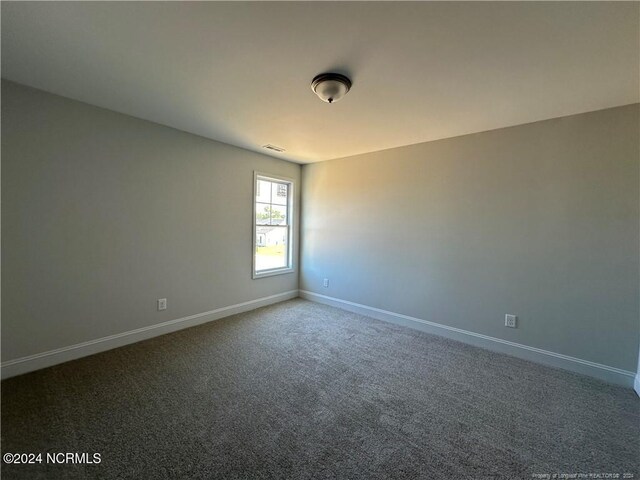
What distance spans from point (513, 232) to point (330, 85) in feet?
7.81

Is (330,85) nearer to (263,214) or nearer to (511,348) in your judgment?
(263,214)

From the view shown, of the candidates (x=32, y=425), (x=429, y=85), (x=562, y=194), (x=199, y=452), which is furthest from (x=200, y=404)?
(x=562, y=194)

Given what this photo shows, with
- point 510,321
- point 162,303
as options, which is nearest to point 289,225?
point 162,303

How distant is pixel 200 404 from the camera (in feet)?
6.20

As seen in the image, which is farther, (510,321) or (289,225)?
(289,225)

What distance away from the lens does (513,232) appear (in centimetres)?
Answer: 274

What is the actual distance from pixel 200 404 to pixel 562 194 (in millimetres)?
3628

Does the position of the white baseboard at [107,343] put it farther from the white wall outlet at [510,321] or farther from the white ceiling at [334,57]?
the white wall outlet at [510,321]

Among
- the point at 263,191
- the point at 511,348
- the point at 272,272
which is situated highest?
the point at 263,191

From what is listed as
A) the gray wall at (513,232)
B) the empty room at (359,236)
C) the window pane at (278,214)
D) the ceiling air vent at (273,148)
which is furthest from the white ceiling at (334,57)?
the window pane at (278,214)

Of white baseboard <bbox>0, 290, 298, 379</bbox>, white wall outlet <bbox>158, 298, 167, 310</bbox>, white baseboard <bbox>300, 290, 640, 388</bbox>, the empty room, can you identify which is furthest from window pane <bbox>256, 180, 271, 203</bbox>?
white baseboard <bbox>300, 290, 640, 388</bbox>

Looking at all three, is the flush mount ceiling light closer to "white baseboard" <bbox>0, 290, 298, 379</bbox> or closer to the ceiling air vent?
the ceiling air vent

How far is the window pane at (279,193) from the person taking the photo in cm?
435

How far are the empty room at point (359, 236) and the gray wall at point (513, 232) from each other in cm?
2
